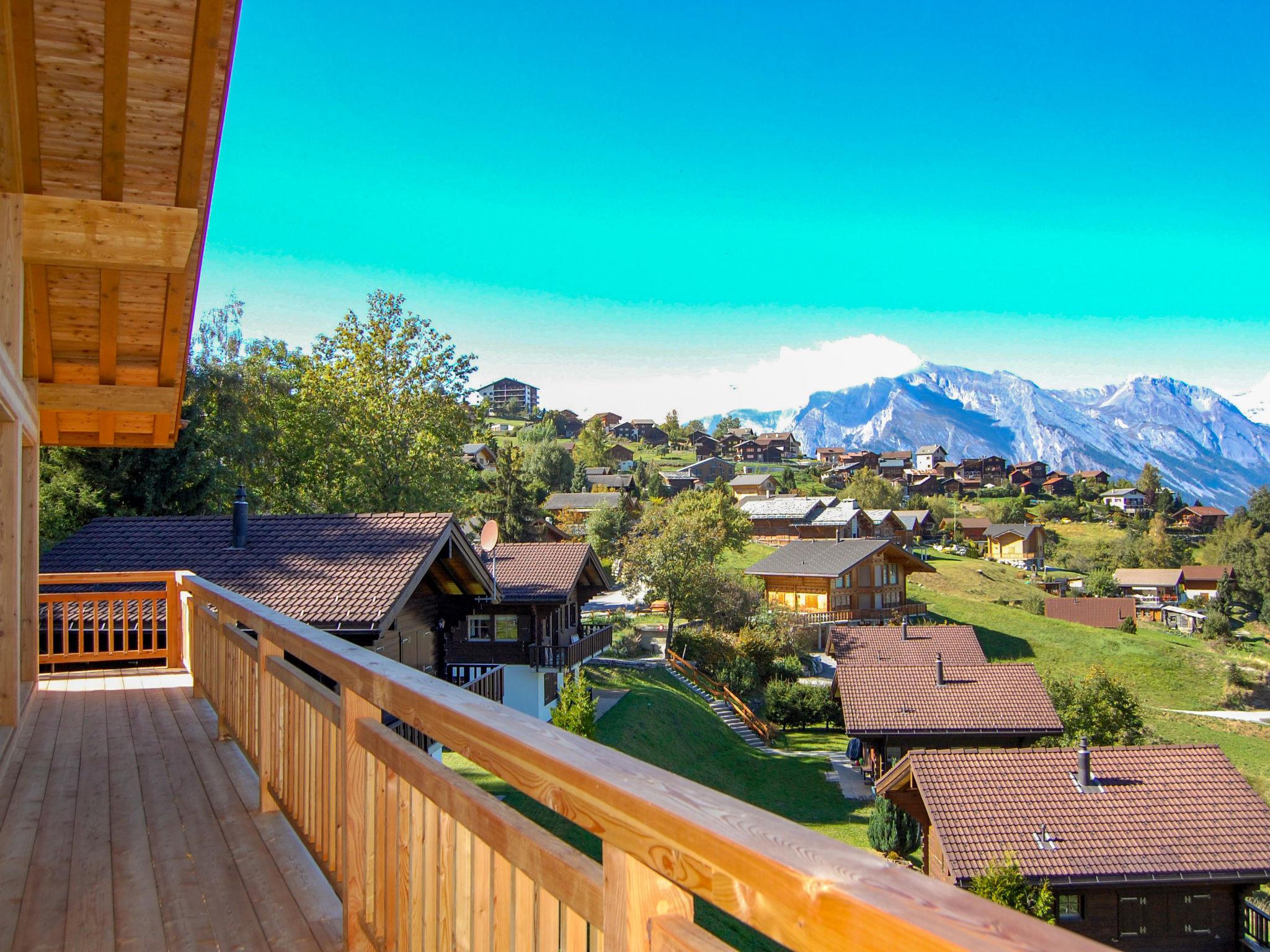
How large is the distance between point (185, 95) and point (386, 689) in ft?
15.8

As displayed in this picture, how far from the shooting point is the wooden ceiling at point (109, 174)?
487 centimetres

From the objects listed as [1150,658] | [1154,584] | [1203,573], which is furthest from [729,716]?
[1203,573]

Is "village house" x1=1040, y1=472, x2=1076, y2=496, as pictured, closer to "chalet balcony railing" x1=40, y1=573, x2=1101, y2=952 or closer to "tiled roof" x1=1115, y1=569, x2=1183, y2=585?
"tiled roof" x1=1115, y1=569, x2=1183, y2=585

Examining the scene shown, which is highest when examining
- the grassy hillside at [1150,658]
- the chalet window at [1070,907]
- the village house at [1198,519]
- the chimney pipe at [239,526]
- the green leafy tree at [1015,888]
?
the chimney pipe at [239,526]

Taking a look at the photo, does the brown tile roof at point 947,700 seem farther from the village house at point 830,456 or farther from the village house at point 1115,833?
the village house at point 830,456

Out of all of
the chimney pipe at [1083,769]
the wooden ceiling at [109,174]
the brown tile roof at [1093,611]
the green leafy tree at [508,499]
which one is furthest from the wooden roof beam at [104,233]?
the brown tile roof at [1093,611]

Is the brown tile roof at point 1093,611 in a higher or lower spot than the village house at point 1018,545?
lower

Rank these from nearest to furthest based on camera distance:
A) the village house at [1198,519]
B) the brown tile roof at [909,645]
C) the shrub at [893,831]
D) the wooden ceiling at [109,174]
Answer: the wooden ceiling at [109,174]
the shrub at [893,831]
the brown tile roof at [909,645]
the village house at [1198,519]

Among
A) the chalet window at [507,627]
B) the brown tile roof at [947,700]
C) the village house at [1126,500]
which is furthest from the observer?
the village house at [1126,500]

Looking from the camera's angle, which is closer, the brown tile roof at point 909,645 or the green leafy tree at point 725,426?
the brown tile roof at point 909,645

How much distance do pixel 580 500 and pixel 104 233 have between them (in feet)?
187

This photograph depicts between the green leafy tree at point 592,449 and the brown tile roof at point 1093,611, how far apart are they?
1790 inches

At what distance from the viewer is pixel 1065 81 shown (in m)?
73.3

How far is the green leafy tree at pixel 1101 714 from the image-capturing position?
1005 inches
